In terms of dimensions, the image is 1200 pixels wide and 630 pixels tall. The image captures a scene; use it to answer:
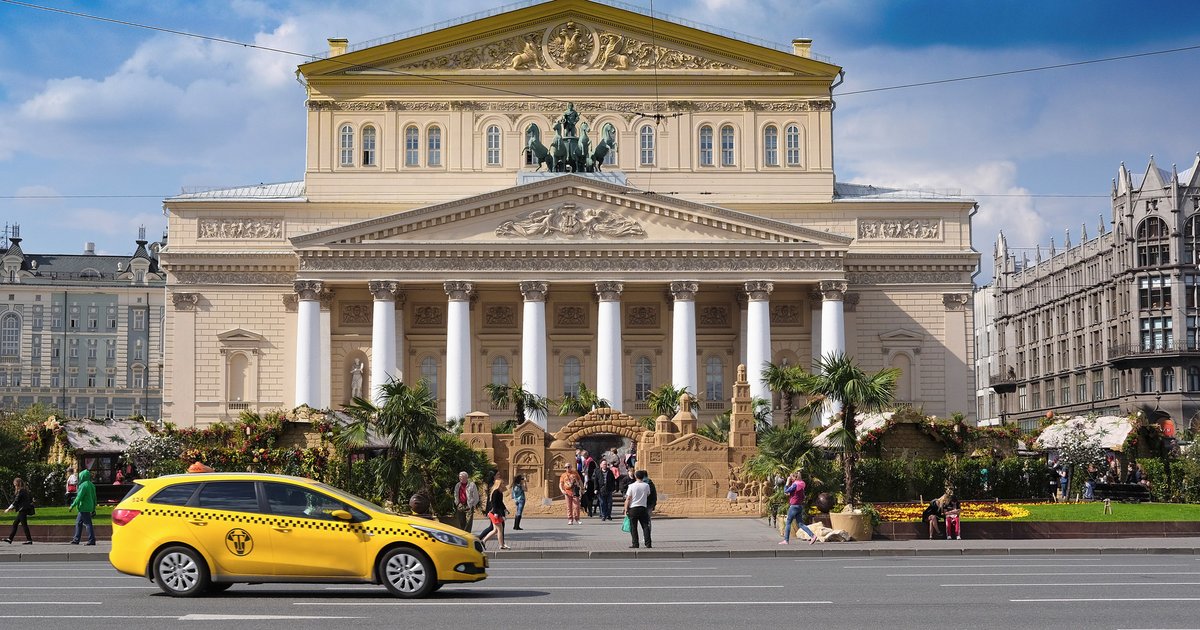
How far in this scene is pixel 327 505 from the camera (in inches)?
782

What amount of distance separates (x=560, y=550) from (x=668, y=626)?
48.8 feet

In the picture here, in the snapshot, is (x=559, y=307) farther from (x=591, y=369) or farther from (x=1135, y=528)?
(x=1135, y=528)

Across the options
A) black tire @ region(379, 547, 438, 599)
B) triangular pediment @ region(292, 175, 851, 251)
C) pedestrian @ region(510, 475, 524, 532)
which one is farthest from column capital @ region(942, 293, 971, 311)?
black tire @ region(379, 547, 438, 599)

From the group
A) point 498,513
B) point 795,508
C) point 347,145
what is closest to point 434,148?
point 347,145

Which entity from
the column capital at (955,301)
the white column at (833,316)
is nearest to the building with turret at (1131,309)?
the column capital at (955,301)

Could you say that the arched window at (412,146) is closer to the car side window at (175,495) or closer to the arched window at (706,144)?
the arched window at (706,144)

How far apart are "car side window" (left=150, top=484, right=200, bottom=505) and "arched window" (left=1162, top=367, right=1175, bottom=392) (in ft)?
278

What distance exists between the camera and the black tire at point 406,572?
19500mm

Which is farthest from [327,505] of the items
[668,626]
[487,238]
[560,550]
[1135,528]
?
[487,238]

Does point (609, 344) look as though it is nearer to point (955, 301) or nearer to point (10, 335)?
point (955, 301)

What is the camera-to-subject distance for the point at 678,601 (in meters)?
18.8

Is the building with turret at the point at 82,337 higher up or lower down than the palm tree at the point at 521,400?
higher up

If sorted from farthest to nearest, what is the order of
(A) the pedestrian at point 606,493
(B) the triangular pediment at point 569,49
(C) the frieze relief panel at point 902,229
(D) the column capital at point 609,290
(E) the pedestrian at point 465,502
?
(B) the triangular pediment at point 569,49
(C) the frieze relief panel at point 902,229
(D) the column capital at point 609,290
(A) the pedestrian at point 606,493
(E) the pedestrian at point 465,502

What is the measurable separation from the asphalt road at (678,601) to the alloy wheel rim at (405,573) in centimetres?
28
